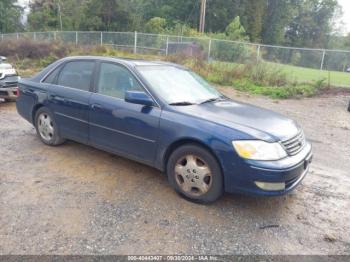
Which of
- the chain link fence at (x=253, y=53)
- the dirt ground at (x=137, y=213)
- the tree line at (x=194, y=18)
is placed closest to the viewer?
the dirt ground at (x=137, y=213)

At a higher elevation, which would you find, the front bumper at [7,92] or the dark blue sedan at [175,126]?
the dark blue sedan at [175,126]

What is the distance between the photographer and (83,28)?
37.5 m

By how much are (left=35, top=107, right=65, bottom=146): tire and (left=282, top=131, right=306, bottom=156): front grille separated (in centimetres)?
353

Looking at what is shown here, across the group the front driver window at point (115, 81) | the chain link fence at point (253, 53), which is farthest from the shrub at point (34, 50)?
the front driver window at point (115, 81)

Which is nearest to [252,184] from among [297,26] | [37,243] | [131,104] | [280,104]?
[131,104]

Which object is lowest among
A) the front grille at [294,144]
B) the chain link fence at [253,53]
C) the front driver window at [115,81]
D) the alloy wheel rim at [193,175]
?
the alloy wheel rim at [193,175]

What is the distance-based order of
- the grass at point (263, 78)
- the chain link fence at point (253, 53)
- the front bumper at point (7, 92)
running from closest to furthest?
the front bumper at point (7, 92)
the grass at point (263, 78)
the chain link fence at point (253, 53)

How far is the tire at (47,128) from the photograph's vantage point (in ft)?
17.1

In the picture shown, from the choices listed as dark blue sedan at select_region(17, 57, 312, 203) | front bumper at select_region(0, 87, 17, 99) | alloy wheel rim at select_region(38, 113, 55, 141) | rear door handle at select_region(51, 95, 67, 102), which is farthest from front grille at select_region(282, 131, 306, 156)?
front bumper at select_region(0, 87, 17, 99)

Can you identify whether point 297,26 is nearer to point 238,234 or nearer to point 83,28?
point 83,28

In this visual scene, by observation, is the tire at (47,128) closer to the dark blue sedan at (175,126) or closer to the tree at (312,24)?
the dark blue sedan at (175,126)

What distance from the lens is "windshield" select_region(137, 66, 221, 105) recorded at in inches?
162

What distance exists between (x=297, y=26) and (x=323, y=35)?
23.7 feet

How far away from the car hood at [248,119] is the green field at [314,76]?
10.5 meters
